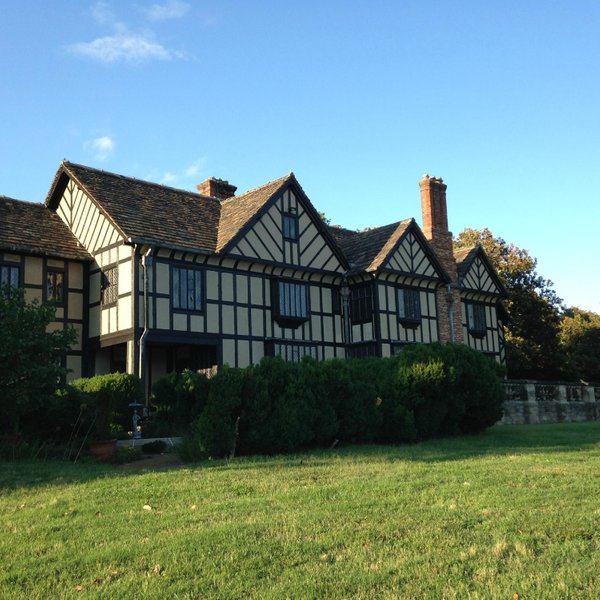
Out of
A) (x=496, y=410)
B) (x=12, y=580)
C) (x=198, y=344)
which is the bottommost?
(x=12, y=580)

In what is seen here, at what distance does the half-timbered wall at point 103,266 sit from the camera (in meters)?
20.8

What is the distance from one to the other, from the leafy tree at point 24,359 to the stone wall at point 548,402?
14.7 metres

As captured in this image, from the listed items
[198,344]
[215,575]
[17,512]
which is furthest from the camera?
[198,344]

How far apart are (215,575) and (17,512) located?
11.9 feet

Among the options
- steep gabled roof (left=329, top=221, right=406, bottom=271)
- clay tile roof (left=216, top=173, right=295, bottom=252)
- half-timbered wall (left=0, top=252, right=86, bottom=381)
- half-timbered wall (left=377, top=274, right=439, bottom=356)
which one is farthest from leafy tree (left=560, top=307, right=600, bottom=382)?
half-timbered wall (left=0, top=252, right=86, bottom=381)

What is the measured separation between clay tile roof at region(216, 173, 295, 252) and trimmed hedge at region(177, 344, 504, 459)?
8.90m

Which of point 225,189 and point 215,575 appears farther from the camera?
point 225,189

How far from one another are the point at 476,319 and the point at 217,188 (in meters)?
12.9

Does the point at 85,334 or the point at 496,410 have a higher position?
the point at 85,334

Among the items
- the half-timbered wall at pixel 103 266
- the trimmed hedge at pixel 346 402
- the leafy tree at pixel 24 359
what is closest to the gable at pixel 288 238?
the half-timbered wall at pixel 103 266

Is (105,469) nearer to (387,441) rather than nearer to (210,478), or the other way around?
(210,478)

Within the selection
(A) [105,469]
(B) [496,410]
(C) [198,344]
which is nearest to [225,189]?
Answer: (C) [198,344]

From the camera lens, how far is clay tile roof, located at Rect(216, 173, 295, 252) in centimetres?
2284

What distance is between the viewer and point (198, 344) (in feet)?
70.9
